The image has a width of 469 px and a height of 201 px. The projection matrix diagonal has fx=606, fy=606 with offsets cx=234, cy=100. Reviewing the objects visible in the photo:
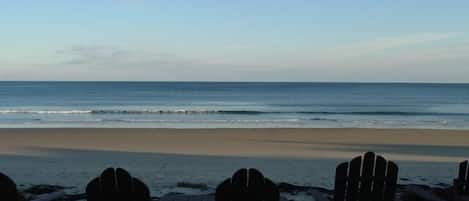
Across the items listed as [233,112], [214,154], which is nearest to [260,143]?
[214,154]

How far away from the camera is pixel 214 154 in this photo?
41.8ft

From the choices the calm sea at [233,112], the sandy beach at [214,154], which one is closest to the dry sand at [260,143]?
the sandy beach at [214,154]

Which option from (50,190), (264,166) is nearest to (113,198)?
(50,190)

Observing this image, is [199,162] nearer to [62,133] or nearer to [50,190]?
[50,190]

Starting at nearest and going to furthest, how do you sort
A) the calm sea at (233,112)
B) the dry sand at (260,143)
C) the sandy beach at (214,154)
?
the sandy beach at (214,154) → the dry sand at (260,143) → the calm sea at (233,112)

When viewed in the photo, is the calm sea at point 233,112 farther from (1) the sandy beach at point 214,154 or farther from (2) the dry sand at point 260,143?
(1) the sandy beach at point 214,154

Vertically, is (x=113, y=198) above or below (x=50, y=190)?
above

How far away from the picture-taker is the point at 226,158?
12078 millimetres

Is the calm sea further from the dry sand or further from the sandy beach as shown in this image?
the sandy beach

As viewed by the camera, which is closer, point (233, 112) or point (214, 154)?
point (214, 154)

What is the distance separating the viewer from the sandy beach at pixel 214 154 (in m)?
9.54

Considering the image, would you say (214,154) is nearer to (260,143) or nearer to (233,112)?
(260,143)

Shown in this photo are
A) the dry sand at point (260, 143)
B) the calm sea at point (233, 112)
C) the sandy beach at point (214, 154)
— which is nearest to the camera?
the sandy beach at point (214, 154)

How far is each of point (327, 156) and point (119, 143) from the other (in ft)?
17.5
